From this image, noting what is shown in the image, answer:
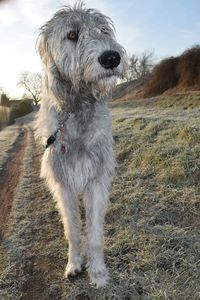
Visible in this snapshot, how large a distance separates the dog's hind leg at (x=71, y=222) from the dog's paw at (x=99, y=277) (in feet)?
0.93

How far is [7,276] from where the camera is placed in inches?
203

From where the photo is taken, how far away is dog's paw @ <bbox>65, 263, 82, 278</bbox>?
199 inches

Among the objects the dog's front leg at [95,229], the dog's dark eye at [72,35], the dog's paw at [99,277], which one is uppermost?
the dog's dark eye at [72,35]

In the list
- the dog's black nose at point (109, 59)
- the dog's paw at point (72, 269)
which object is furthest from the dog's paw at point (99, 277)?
the dog's black nose at point (109, 59)

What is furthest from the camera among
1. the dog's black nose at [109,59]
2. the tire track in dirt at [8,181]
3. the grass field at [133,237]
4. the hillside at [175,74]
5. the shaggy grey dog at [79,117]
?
the hillside at [175,74]

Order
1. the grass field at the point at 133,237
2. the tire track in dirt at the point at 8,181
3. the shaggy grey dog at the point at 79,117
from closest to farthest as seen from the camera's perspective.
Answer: the shaggy grey dog at the point at 79,117 < the grass field at the point at 133,237 < the tire track in dirt at the point at 8,181

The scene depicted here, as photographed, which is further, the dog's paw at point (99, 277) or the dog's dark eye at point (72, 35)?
the dog's paw at point (99, 277)

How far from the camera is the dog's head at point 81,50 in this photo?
409 centimetres

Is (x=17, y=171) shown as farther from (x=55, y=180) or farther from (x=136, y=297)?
(x=136, y=297)

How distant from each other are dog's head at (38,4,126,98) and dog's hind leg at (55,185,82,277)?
1.41 meters

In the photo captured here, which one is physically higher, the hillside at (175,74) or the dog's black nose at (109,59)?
the dog's black nose at (109,59)

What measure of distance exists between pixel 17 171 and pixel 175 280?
7.40 metres

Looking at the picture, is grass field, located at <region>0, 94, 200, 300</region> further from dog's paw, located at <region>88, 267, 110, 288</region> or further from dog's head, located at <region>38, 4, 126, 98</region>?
dog's head, located at <region>38, 4, 126, 98</region>

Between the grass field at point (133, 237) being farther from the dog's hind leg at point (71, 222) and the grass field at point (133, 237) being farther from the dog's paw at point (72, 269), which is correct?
the dog's hind leg at point (71, 222)
